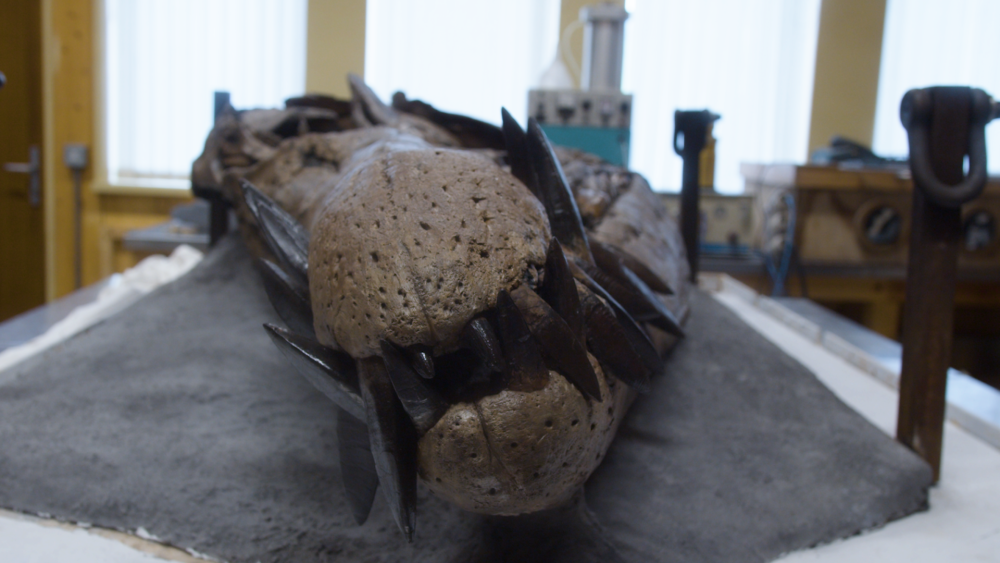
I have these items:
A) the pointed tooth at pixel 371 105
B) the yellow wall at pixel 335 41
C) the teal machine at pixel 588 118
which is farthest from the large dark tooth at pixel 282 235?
the teal machine at pixel 588 118

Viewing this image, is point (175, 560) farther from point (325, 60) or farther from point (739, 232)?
point (739, 232)

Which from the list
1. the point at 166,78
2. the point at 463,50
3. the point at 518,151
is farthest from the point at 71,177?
the point at 518,151

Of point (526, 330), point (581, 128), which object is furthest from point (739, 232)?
point (526, 330)

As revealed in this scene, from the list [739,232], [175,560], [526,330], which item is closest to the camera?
[526,330]

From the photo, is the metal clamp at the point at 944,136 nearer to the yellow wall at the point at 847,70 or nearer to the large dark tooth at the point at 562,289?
the large dark tooth at the point at 562,289

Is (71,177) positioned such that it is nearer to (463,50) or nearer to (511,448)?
(463,50)

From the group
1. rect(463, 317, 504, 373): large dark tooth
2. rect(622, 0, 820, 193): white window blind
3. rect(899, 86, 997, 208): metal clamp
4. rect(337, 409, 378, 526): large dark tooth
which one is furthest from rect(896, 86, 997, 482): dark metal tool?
rect(622, 0, 820, 193): white window blind

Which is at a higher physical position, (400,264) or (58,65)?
(58,65)

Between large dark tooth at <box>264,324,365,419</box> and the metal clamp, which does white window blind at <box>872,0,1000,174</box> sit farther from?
large dark tooth at <box>264,324,365,419</box>
